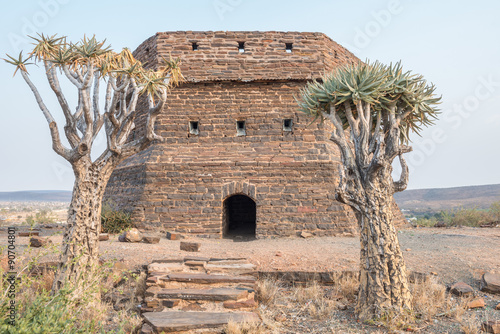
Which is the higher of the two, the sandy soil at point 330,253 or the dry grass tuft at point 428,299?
the sandy soil at point 330,253

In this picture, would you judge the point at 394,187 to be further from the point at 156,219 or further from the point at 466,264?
the point at 156,219

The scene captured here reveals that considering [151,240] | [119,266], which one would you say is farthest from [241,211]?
[119,266]

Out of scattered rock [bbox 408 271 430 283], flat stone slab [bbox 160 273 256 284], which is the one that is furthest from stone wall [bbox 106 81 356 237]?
flat stone slab [bbox 160 273 256 284]

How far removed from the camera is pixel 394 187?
566 centimetres

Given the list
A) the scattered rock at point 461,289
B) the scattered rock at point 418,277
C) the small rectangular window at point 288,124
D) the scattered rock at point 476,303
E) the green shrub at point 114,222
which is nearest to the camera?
the scattered rock at point 476,303

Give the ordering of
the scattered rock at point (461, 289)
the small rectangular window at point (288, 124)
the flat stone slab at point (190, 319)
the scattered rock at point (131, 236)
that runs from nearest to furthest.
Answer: the flat stone slab at point (190, 319) < the scattered rock at point (461, 289) < the scattered rock at point (131, 236) < the small rectangular window at point (288, 124)

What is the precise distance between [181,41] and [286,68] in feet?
13.4

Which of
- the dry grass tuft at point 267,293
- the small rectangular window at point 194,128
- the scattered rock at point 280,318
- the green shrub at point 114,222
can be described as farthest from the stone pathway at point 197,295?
the small rectangular window at point 194,128

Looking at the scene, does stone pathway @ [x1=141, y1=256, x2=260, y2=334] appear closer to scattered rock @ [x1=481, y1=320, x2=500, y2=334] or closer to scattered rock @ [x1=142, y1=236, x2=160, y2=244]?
scattered rock @ [x1=142, y1=236, x2=160, y2=244]

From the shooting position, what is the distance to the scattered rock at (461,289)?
6.08 metres

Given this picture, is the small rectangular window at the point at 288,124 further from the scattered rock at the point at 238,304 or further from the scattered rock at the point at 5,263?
the scattered rock at the point at 5,263

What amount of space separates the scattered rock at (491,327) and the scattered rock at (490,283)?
1.81 m

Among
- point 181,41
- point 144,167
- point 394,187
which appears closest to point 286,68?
point 181,41

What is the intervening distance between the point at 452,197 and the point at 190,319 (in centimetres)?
6430
